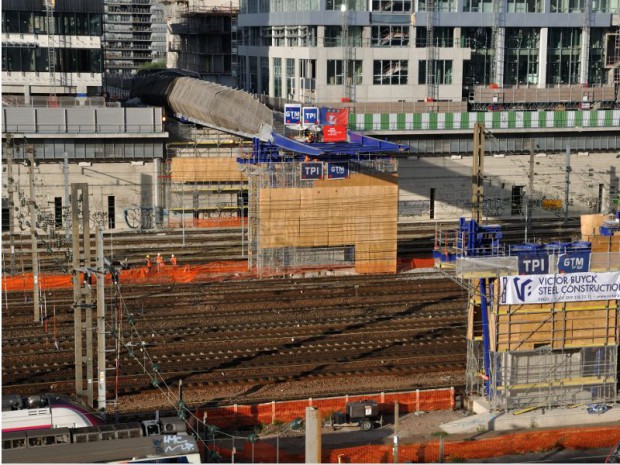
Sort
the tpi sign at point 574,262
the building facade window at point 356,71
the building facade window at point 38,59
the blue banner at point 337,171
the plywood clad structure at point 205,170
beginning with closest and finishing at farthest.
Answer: the tpi sign at point 574,262, the blue banner at point 337,171, the plywood clad structure at point 205,170, the building facade window at point 38,59, the building facade window at point 356,71

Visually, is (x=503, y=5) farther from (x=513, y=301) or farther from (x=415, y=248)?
(x=513, y=301)

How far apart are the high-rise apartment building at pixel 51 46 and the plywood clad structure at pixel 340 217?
20.6m

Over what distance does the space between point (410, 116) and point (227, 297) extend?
21360 mm

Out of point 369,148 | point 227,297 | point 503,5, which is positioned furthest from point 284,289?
point 503,5

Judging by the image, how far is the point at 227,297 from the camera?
5025 cm

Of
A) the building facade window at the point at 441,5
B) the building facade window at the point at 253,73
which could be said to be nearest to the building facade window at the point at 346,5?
the building facade window at the point at 441,5

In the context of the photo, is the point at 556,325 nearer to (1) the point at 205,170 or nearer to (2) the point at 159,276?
(2) the point at 159,276

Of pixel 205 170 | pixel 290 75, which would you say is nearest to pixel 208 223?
pixel 205 170

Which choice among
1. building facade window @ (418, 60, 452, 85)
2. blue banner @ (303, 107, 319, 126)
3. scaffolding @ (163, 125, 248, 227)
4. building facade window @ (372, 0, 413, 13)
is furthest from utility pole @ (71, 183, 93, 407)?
building facade window @ (372, 0, 413, 13)

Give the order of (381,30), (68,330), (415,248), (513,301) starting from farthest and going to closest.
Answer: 1. (381,30)
2. (415,248)
3. (68,330)
4. (513,301)

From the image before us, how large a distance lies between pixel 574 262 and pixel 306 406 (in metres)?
9.44

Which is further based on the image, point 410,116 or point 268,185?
point 410,116

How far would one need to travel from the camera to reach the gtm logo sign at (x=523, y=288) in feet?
116

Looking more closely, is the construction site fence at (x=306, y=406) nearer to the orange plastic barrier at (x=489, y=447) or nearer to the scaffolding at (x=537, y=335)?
the scaffolding at (x=537, y=335)
